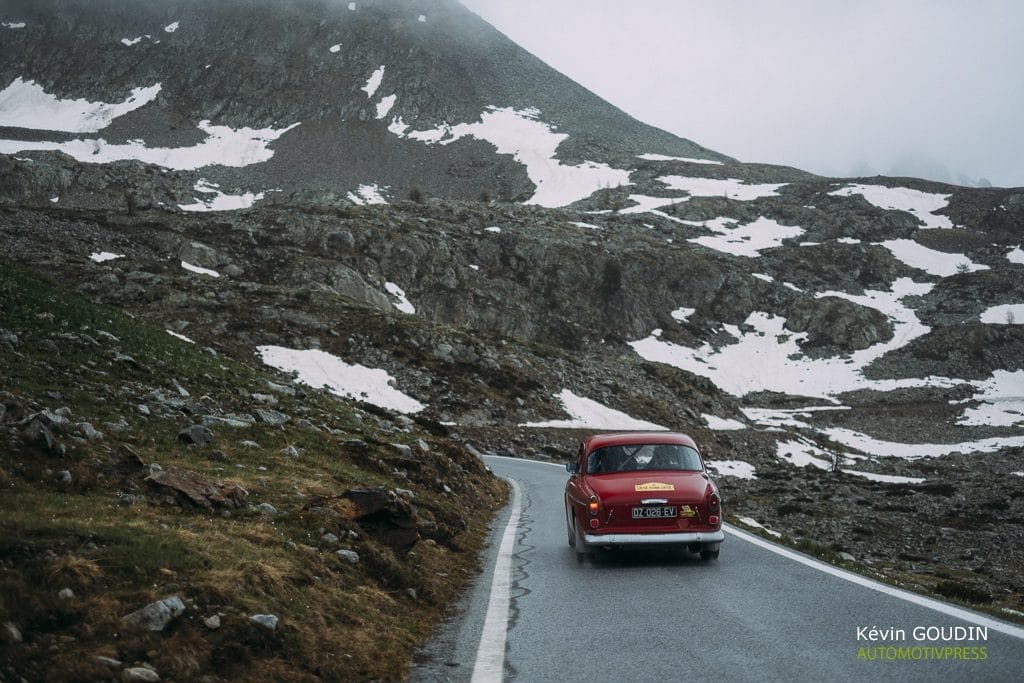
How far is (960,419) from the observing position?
2719 inches

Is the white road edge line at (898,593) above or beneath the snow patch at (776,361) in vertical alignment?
above

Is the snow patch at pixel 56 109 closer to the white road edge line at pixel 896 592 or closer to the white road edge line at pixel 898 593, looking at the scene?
the white road edge line at pixel 896 592

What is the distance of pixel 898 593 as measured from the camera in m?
8.58

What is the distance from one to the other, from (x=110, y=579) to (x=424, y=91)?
15876 centimetres

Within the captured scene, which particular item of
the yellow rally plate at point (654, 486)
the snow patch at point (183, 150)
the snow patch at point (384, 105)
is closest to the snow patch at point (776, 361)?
the yellow rally plate at point (654, 486)

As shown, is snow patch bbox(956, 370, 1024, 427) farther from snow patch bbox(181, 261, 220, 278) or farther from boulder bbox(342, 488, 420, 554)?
boulder bbox(342, 488, 420, 554)

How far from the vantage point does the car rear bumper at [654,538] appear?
10531 mm

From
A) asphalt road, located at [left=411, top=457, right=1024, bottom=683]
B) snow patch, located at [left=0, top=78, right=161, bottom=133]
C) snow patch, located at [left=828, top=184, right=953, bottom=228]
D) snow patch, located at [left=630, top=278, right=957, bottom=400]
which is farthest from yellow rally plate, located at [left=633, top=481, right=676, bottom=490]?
snow patch, located at [left=0, top=78, right=161, bottom=133]

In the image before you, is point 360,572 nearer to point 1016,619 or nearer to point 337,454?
point 1016,619

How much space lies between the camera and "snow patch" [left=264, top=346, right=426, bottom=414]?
4297 cm

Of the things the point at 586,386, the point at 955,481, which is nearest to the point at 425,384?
the point at 586,386

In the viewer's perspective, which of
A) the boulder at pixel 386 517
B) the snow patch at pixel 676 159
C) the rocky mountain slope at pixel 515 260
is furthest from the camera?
the snow patch at pixel 676 159

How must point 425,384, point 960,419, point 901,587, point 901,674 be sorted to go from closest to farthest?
1. point 901,674
2. point 901,587
3. point 425,384
4. point 960,419

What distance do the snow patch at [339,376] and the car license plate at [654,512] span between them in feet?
107
